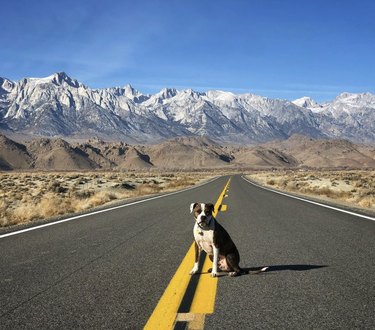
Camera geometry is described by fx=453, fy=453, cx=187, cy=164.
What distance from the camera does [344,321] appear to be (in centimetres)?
407

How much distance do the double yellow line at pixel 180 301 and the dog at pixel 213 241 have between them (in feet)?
0.77

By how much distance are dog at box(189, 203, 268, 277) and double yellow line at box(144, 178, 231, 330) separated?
234 mm

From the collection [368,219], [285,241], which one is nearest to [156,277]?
[285,241]

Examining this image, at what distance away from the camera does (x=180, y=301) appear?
4730 millimetres

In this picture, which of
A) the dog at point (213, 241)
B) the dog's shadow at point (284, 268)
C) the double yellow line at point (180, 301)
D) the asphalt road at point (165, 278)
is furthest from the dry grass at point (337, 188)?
the double yellow line at point (180, 301)

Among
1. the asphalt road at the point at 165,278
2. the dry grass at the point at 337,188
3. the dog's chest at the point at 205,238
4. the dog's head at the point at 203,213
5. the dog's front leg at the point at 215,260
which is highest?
the dog's head at the point at 203,213

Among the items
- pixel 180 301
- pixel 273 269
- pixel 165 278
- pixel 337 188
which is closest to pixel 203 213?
pixel 165 278

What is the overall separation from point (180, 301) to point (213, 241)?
0.99 metres

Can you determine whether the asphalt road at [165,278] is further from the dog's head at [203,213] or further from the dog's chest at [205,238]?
the dog's head at [203,213]

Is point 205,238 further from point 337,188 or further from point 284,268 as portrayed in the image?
point 337,188

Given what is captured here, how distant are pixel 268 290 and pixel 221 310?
2.94ft

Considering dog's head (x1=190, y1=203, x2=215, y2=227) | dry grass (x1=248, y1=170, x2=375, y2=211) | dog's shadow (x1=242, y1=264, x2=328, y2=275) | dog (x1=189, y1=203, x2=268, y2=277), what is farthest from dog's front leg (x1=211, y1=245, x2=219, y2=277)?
dry grass (x1=248, y1=170, x2=375, y2=211)

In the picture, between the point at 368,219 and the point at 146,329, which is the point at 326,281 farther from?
the point at 368,219

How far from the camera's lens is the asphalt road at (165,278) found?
4223 mm
